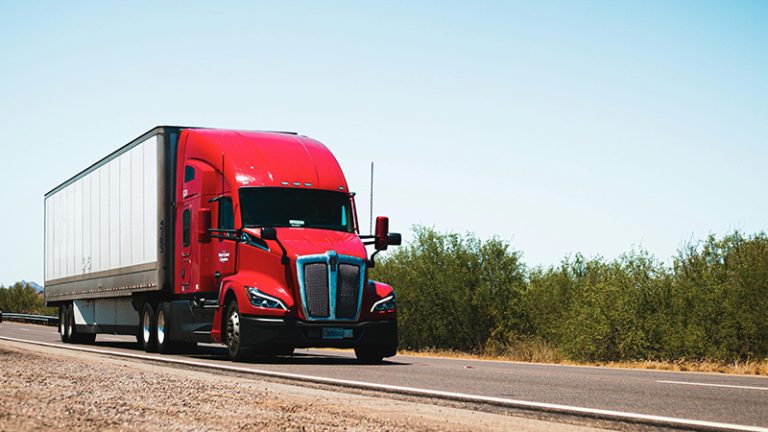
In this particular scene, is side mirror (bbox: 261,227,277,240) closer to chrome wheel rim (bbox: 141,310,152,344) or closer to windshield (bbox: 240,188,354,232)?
windshield (bbox: 240,188,354,232)

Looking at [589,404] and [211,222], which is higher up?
[211,222]

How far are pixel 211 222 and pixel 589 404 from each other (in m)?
9.91

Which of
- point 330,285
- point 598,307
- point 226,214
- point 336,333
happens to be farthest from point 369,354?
point 598,307

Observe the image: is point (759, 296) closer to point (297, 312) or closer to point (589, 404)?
point (297, 312)

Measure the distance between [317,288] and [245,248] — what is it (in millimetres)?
1562

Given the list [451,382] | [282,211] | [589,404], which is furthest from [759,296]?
[589,404]

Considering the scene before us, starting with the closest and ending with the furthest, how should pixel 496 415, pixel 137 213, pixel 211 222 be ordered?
pixel 496 415 < pixel 211 222 < pixel 137 213

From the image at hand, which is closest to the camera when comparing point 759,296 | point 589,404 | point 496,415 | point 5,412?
point 5,412

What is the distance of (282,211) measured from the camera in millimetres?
17969

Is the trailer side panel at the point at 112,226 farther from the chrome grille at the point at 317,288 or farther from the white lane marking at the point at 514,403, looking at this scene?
the white lane marking at the point at 514,403

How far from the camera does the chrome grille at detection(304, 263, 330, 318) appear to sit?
16984 millimetres

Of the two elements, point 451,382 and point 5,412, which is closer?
point 5,412

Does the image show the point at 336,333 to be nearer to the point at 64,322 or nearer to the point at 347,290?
the point at 347,290

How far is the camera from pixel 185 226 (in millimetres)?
20094
